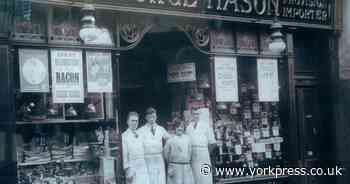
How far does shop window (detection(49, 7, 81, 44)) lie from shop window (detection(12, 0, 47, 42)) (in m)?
0.13

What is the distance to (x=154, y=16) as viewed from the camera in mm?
8227

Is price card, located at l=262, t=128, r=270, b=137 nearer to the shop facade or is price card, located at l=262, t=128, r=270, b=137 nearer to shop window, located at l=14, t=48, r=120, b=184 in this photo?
the shop facade

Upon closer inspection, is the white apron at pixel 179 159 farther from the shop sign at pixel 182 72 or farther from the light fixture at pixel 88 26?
the light fixture at pixel 88 26

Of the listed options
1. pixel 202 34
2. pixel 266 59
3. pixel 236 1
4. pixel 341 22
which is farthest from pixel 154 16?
pixel 341 22

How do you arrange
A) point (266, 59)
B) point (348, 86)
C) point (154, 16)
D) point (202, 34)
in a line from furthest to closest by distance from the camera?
point (348, 86) → point (266, 59) → point (202, 34) → point (154, 16)

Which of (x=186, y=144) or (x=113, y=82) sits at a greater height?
(x=113, y=82)

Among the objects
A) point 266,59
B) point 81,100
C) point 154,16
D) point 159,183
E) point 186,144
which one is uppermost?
point 154,16

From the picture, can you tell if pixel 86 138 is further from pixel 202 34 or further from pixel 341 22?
pixel 341 22

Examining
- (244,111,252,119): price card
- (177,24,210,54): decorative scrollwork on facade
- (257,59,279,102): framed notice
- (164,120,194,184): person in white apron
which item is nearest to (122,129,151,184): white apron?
(164,120,194,184): person in white apron

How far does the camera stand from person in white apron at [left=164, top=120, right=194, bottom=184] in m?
8.46

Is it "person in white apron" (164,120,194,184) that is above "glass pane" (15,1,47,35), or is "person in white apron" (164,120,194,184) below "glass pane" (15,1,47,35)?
below

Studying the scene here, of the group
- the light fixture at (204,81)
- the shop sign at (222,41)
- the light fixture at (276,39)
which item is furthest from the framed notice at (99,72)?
the light fixture at (276,39)

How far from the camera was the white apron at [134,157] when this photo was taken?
25.8 feet

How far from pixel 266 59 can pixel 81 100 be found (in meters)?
3.63
